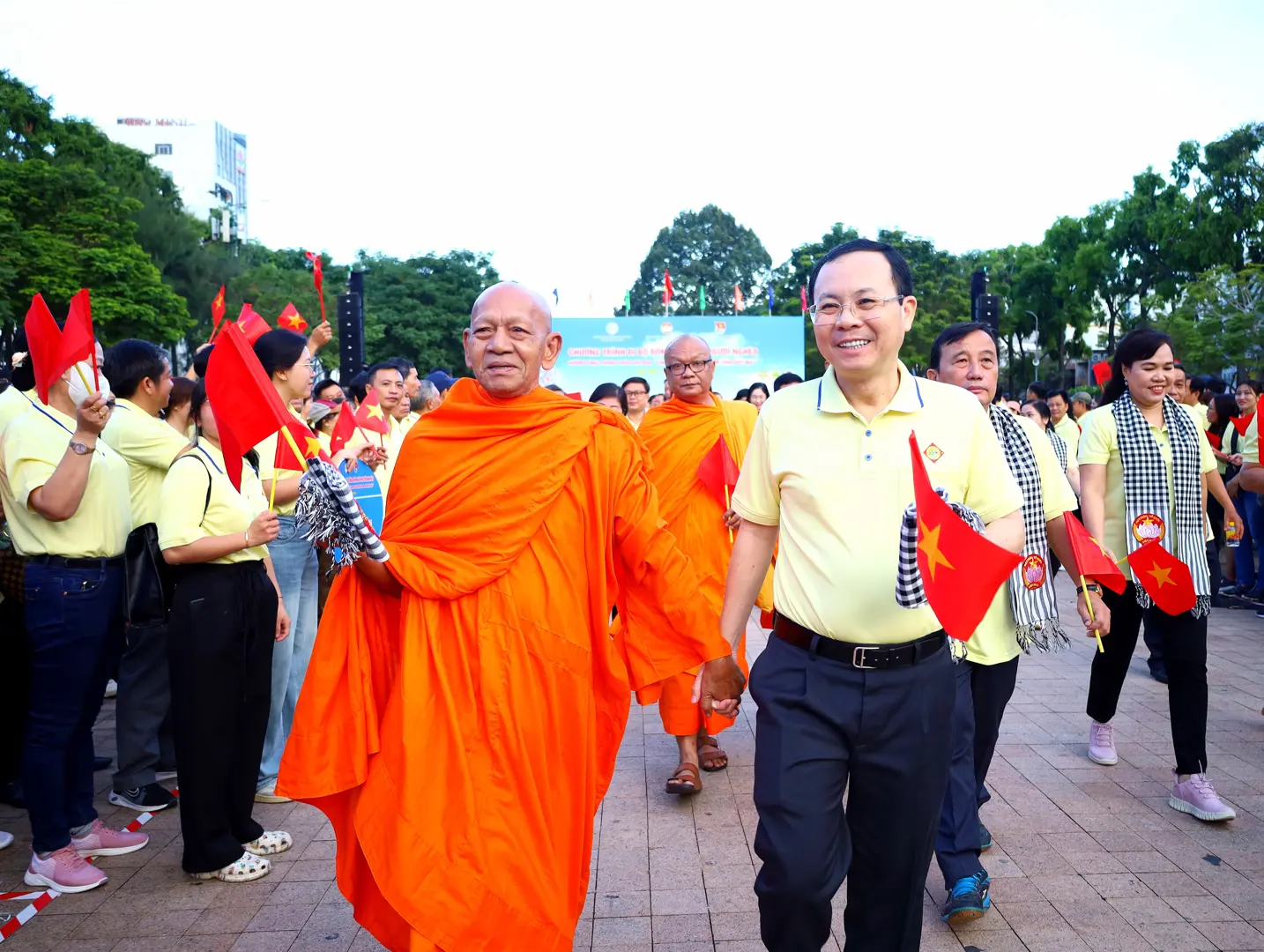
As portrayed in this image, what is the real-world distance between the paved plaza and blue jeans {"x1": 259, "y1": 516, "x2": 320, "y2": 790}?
1.19 ft

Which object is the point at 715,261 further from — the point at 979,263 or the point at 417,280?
the point at 417,280

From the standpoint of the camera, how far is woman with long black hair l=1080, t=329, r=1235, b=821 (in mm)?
4605

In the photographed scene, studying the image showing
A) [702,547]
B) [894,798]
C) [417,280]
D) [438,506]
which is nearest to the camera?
[894,798]

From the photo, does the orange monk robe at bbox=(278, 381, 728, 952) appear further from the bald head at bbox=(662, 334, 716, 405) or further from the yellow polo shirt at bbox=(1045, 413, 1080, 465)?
the yellow polo shirt at bbox=(1045, 413, 1080, 465)

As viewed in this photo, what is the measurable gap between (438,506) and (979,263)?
220 ft

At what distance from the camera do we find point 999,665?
12.9ft

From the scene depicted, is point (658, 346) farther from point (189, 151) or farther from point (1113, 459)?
point (189, 151)

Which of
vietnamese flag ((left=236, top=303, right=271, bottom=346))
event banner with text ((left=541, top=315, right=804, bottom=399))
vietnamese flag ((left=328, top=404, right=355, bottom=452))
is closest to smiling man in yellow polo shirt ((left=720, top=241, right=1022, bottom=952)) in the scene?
vietnamese flag ((left=236, top=303, right=271, bottom=346))

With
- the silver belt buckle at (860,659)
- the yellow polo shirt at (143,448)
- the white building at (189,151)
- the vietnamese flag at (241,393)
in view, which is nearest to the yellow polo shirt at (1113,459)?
the silver belt buckle at (860,659)

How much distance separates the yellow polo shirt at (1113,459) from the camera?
4.81 metres

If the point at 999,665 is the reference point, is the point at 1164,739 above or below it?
below

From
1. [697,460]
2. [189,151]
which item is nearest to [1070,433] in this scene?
[697,460]

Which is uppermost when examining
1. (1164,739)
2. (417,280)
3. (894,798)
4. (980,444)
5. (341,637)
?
(417,280)

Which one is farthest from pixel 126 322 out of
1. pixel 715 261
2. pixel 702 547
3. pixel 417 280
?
pixel 715 261
